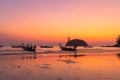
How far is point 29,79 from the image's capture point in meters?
17.9

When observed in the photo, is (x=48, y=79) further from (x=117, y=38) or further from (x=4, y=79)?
(x=117, y=38)

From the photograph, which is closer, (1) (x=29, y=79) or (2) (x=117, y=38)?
(1) (x=29, y=79)

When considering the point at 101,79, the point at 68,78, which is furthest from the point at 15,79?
the point at 101,79

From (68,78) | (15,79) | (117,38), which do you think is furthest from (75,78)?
(117,38)

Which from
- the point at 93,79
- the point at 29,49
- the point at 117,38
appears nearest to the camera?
the point at 93,79

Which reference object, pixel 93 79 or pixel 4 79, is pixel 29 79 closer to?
pixel 4 79

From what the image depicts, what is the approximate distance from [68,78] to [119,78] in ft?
12.7

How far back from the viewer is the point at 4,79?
58.9 ft

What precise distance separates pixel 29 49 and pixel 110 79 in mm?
75287

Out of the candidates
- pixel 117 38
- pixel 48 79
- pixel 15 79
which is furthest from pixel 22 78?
pixel 117 38

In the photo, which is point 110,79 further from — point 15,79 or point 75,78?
point 15,79

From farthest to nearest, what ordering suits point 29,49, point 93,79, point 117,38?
point 117,38
point 29,49
point 93,79

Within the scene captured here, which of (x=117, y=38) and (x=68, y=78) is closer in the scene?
(x=68, y=78)

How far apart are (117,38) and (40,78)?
18684cm
